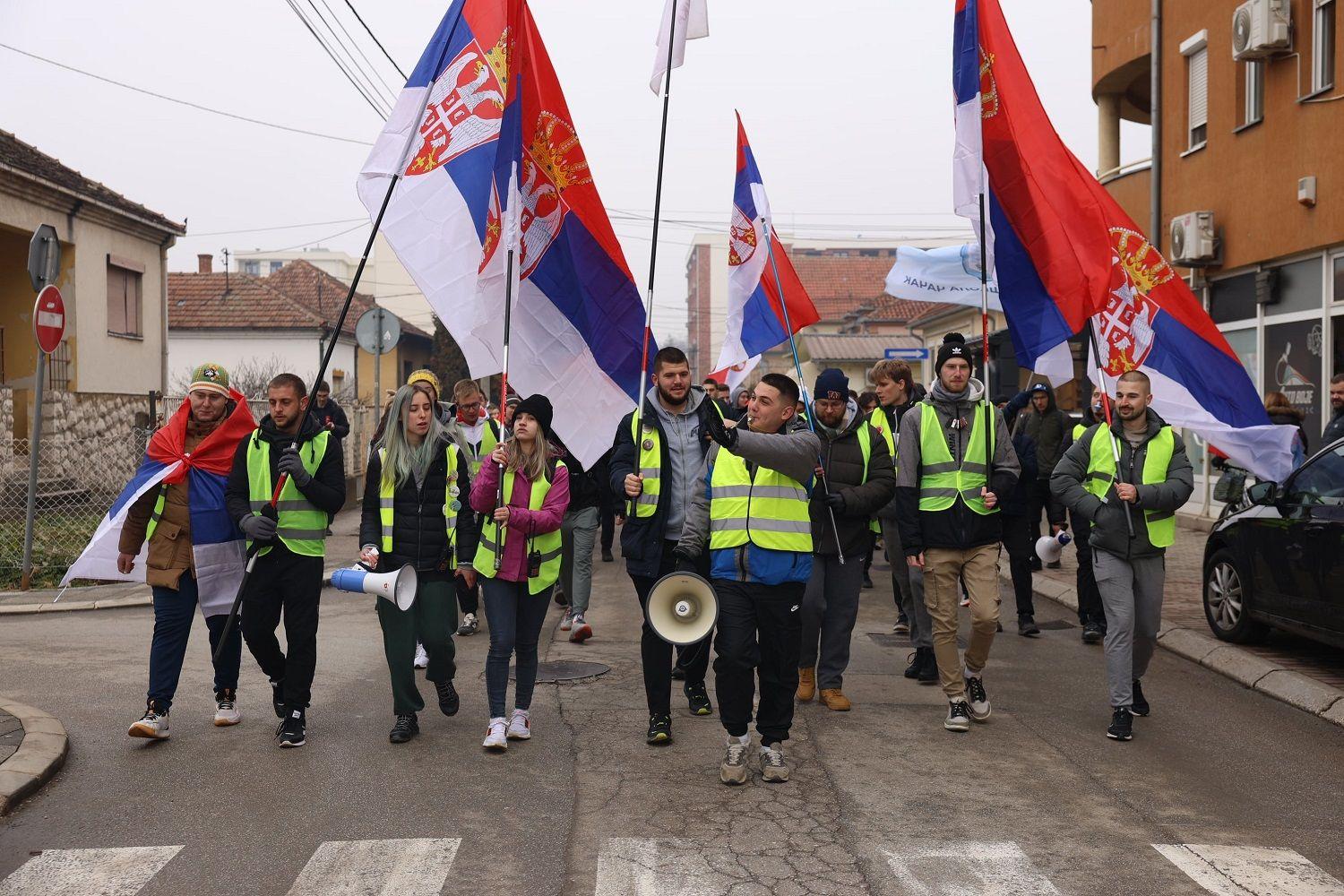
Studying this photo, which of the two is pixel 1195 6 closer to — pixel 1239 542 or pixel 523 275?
pixel 1239 542

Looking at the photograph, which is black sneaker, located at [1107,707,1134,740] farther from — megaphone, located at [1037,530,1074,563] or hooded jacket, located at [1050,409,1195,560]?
megaphone, located at [1037,530,1074,563]

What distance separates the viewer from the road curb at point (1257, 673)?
7.62m

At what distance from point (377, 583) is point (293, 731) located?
92 centimetres

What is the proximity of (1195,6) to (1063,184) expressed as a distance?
12280 millimetres

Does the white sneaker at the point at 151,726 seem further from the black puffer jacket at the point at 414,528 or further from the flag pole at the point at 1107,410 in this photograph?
the flag pole at the point at 1107,410

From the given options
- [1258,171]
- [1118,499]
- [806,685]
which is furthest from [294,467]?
[1258,171]

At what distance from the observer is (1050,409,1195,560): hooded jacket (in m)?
6.96

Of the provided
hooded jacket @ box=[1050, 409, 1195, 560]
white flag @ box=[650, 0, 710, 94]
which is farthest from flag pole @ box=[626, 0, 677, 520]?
hooded jacket @ box=[1050, 409, 1195, 560]

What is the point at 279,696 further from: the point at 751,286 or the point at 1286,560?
the point at 1286,560

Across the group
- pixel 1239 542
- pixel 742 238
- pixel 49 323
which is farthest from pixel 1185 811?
pixel 49 323

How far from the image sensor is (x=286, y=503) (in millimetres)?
6621

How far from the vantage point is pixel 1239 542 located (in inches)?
364

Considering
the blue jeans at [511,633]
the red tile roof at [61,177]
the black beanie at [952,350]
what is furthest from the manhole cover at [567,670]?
the red tile roof at [61,177]

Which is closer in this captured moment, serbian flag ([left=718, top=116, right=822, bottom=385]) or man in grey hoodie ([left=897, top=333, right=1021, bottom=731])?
man in grey hoodie ([left=897, top=333, right=1021, bottom=731])
